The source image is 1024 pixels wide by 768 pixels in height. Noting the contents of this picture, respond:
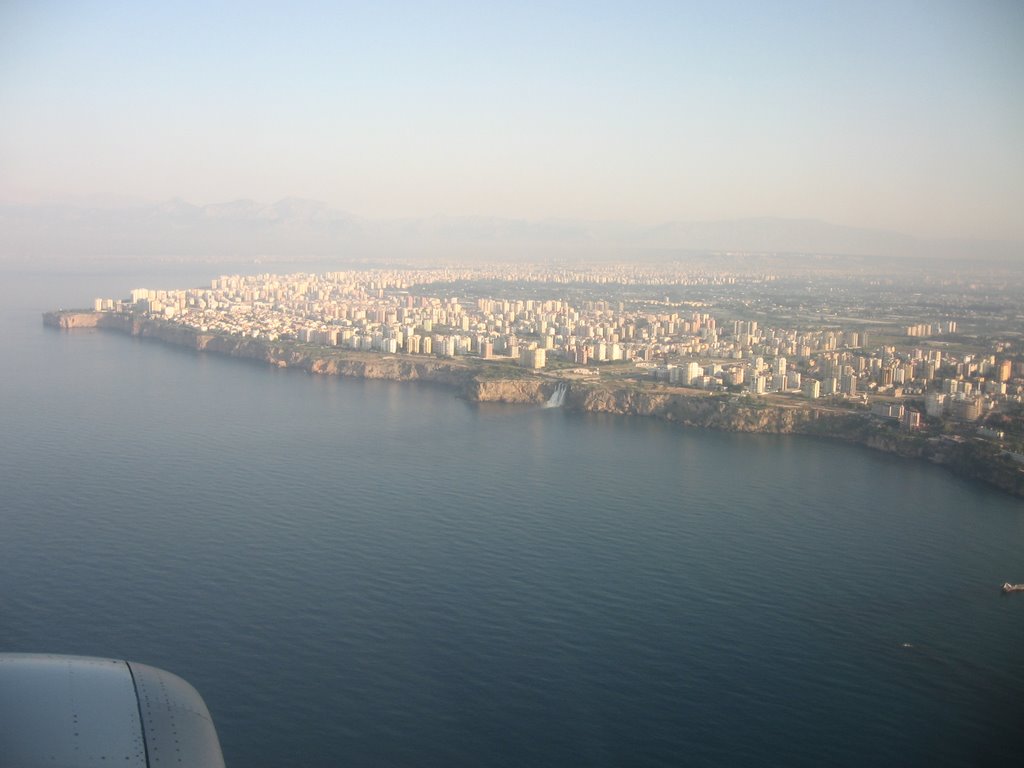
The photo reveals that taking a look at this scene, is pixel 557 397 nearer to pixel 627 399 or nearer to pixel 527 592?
pixel 627 399

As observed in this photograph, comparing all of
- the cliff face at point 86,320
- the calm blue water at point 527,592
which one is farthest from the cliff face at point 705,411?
the cliff face at point 86,320

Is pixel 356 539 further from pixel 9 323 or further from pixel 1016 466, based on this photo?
pixel 9 323

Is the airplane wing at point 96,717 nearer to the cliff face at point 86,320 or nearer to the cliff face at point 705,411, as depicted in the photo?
the cliff face at point 705,411

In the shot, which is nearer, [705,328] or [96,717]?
[96,717]

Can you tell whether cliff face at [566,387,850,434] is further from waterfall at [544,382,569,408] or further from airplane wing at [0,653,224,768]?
airplane wing at [0,653,224,768]

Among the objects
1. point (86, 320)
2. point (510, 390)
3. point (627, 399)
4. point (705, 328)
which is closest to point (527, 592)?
point (627, 399)

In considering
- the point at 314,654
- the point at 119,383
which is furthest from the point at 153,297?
the point at 314,654

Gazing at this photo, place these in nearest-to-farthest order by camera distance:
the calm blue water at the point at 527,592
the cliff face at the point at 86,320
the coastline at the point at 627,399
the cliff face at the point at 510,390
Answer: the calm blue water at the point at 527,592, the coastline at the point at 627,399, the cliff face at the point at 510,390, the cliff face at the point at 86,320
